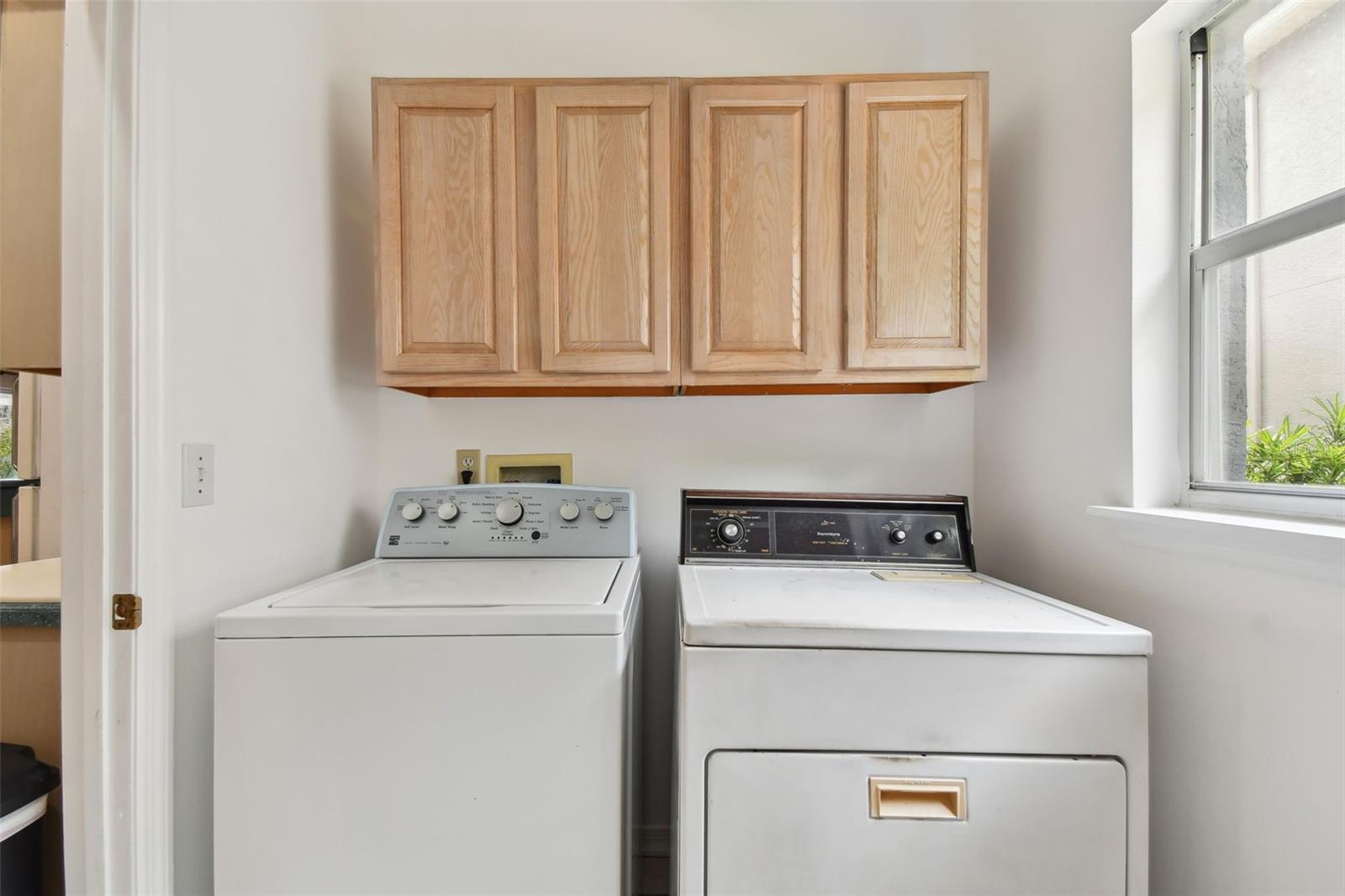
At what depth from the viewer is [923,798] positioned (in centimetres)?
94

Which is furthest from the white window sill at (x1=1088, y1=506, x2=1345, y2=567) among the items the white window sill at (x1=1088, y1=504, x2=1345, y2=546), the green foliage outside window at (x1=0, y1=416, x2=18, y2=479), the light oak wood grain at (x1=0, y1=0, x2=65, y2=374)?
the green foliage outside window at (x1=0, y1=416, x2=18, y2=479)

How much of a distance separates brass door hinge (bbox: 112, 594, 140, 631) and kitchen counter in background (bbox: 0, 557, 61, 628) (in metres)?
0.49

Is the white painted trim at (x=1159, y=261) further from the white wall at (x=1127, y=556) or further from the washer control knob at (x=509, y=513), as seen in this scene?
the washer control knob at (x=509, y=513)

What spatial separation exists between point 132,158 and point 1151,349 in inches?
74.3

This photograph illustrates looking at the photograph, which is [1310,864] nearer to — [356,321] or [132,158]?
[132,158]

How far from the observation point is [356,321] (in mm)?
1667

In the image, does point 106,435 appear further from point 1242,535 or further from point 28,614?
point 1242,535

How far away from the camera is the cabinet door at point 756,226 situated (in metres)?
1.42

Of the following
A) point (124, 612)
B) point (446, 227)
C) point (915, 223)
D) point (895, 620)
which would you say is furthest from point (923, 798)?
point (446, 227)

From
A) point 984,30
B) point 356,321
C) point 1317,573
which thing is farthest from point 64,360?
point 984,30

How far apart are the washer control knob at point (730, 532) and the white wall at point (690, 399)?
0.82ft

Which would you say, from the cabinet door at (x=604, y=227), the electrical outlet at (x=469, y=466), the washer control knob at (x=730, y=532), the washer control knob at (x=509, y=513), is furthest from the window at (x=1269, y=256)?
the electrical outlet at (x=469, y=466)

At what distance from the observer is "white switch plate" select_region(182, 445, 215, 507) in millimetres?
1033

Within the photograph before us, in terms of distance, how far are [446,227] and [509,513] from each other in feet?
2.40
